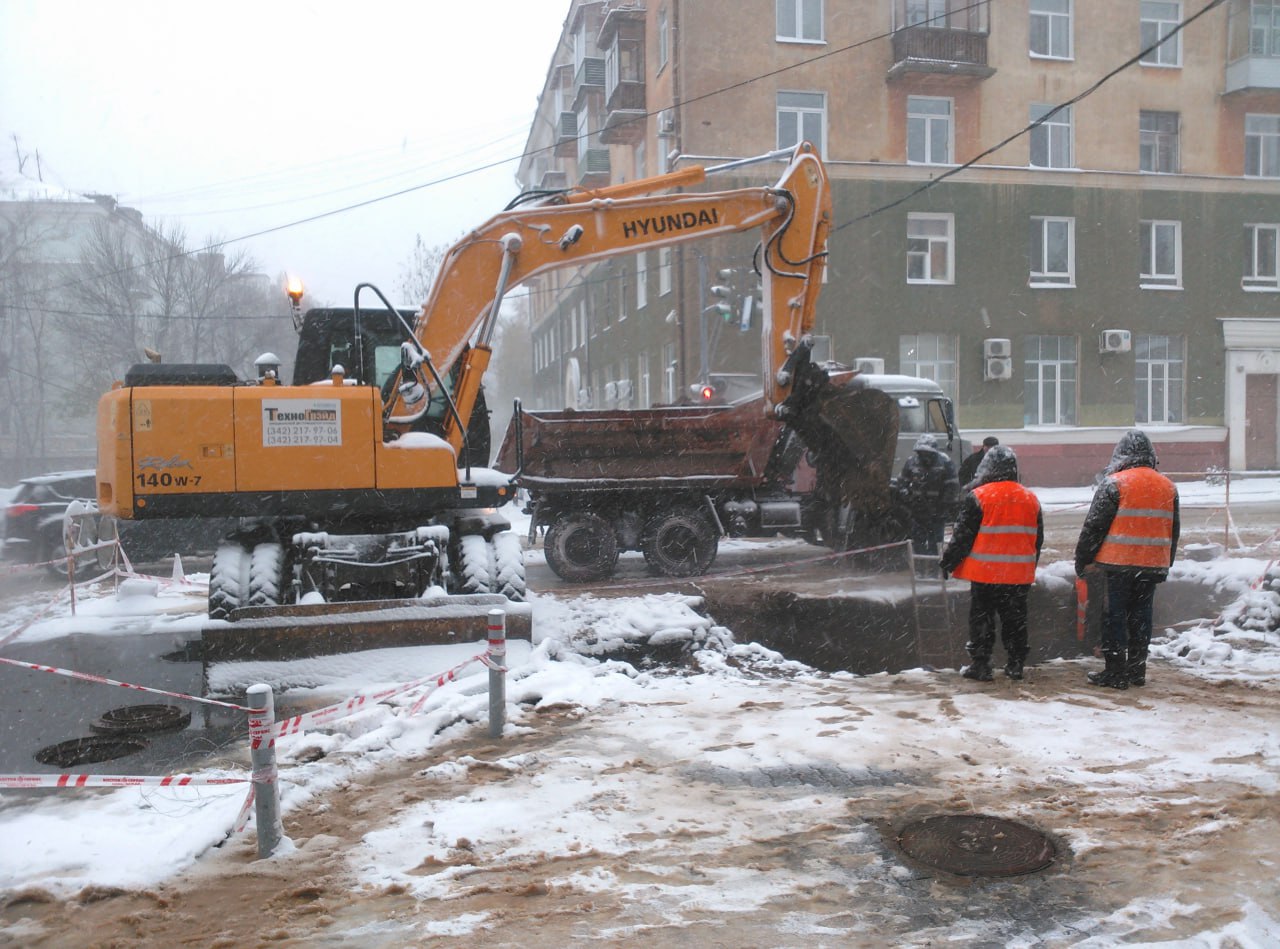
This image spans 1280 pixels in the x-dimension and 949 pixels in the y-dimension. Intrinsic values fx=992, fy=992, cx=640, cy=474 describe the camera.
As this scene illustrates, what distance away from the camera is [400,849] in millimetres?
4434

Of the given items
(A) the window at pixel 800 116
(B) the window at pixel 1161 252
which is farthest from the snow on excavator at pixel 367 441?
(B) the window at pixel 1161 252

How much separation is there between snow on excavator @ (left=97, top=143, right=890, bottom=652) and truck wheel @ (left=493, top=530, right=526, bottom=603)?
2cm

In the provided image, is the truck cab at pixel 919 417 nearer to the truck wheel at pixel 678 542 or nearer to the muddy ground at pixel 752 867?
the truck wheel at pixel 678 542

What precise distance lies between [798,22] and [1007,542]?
70.1 feet

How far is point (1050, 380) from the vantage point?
2631 cm

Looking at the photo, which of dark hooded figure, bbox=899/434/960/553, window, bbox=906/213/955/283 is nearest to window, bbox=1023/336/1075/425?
window, bbox=906/213/955/283

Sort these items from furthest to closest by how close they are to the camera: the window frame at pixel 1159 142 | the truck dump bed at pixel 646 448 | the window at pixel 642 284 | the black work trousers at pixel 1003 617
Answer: the window at pixel 642 284 < the window frame at pixel 1159 142 < the truck dump bed at pixel 646 448 < the black work trousers at pixel 1003 617

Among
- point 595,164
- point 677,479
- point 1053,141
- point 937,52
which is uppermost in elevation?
point 595,164

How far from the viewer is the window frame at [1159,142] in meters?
26.8

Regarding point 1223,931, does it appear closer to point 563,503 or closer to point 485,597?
point 485,597

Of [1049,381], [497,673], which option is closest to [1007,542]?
[497,673]

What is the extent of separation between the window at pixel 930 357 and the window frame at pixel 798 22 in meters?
7.84

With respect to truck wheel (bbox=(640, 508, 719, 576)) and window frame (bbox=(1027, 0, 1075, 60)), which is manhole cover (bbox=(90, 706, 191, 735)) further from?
window frame (bbox=(1027, 0, 1075, 60))

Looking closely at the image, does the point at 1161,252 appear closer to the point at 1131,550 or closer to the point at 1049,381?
the point at 1049,381
